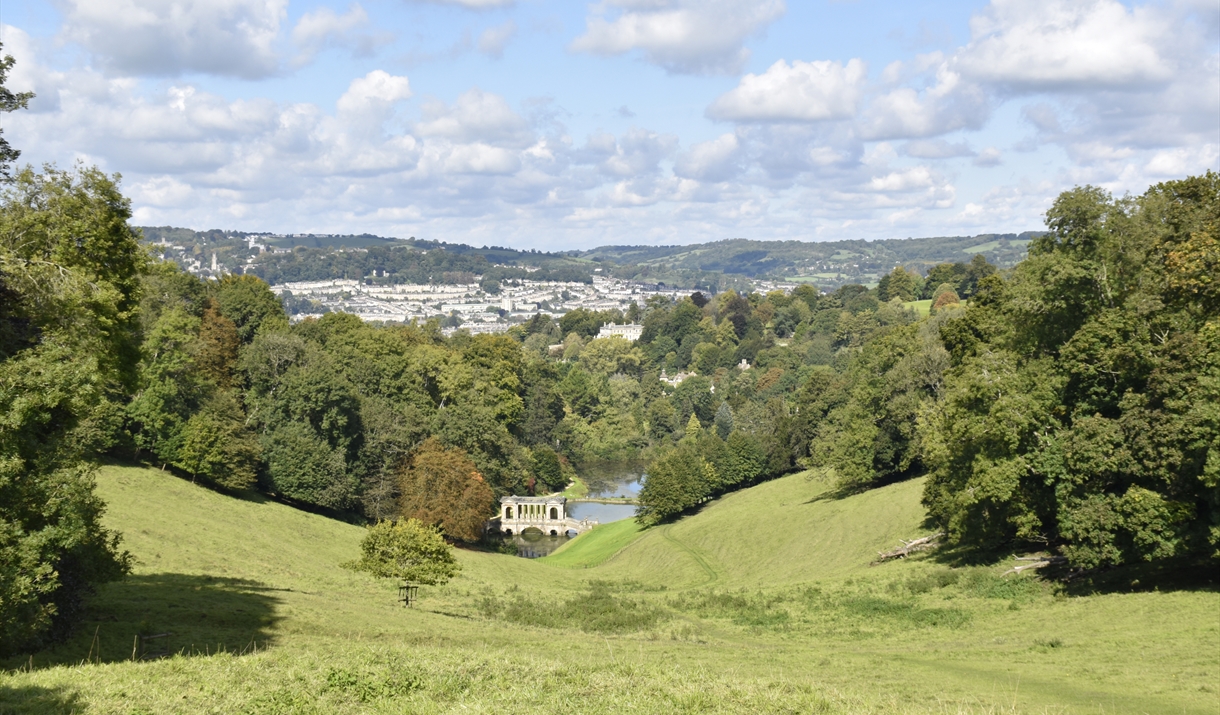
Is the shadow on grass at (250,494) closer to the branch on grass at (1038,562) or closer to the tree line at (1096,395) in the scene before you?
the tree line at (1096,395)

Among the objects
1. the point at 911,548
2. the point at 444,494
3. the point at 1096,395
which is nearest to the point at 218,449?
the point at 444,494

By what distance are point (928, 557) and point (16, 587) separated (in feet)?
112

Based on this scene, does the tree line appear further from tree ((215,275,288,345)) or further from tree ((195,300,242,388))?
tree ((215,275,288,345))

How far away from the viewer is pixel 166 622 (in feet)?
66.3

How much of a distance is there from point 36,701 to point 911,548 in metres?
36.2

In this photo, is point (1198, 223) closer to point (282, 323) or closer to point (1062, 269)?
point (1062, 269)

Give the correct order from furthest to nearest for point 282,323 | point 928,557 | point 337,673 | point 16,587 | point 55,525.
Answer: point 282,323, point 928,557, point 55,525, point 16,587, point 337,673

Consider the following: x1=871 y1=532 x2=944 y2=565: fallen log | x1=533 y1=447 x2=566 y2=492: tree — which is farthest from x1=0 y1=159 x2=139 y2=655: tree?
x1=533 y1=447 x2=566 y2=492: tree

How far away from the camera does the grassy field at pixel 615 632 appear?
12.8m

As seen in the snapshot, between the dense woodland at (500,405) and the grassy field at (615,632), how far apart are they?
7.51ft

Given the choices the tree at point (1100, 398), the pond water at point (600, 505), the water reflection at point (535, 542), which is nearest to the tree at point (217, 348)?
the pond water at point (600, 505)

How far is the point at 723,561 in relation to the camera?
51.7m

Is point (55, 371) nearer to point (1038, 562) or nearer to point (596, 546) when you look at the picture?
point (1038, 562)

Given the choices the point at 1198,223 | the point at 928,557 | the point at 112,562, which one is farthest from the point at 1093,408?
the point at 112,562
